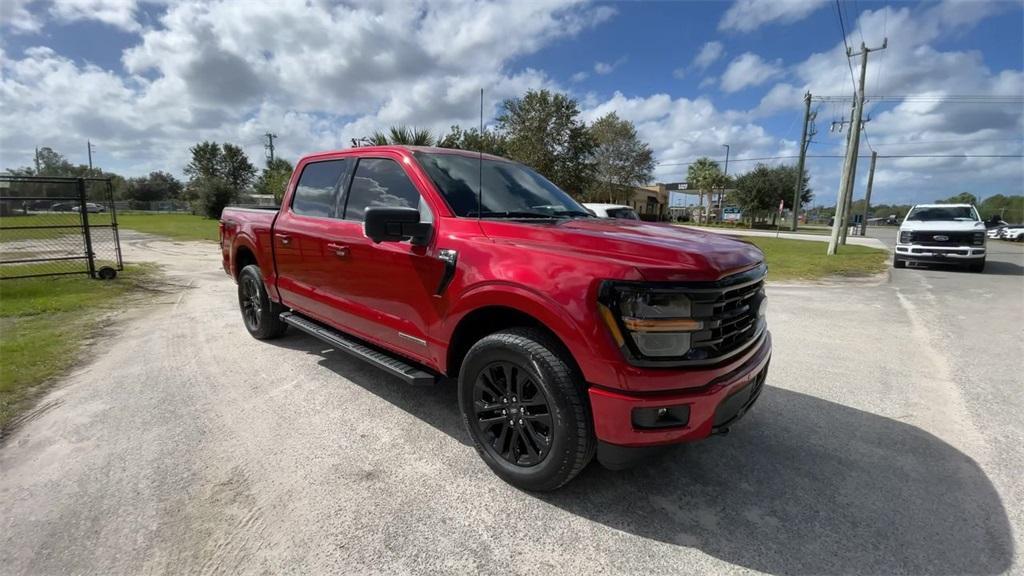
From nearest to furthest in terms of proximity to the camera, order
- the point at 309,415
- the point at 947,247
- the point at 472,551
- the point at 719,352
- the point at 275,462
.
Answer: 1. the point at 472,551
2. the point at 719,352
3. the point at 275,462
4. the point at 309,415
5. the point at 947,247

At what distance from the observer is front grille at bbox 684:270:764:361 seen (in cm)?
225

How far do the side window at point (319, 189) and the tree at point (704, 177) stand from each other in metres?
65.5

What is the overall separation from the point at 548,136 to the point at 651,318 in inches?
1043

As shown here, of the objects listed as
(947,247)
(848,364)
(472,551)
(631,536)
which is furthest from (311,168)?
(947,247)

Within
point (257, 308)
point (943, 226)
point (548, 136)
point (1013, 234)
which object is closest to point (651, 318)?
point (257, 308)

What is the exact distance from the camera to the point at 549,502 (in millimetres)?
2592

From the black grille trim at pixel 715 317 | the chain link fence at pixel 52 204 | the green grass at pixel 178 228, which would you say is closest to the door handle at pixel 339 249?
the black grille trim at pixel 715 317

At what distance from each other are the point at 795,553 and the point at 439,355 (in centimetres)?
206

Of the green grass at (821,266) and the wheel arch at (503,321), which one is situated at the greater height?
the wheel arch at (503,321)

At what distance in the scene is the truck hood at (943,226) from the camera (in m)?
12.3

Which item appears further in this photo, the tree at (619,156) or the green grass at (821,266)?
the tree at (619,156)

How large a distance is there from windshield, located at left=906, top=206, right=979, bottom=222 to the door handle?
16.4 meters

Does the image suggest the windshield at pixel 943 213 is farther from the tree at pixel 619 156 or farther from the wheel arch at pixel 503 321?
the tree at pixel 619 156

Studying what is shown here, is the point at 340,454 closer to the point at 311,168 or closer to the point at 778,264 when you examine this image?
the point at 311,168
